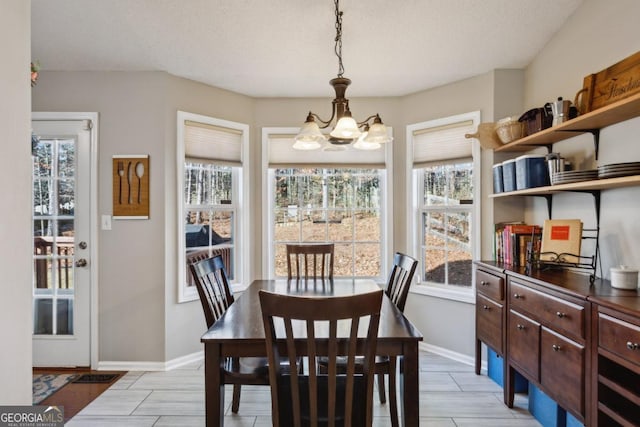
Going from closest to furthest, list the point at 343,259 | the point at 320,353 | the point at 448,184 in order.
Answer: the point at 320,353, the point at 448,184, the point at 343,259

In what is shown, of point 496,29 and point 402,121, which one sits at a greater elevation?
point 496,29

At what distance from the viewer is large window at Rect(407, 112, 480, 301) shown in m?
3.29

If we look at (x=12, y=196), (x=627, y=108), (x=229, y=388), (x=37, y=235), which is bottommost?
(x=229, y=388)

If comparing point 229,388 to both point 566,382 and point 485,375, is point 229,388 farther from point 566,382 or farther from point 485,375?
point 566,382

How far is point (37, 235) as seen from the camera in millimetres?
3133

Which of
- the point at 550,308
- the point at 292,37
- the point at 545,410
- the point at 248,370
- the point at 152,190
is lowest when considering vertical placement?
the point at 545,410

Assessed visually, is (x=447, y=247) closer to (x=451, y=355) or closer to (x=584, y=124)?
(x=451, y=355)

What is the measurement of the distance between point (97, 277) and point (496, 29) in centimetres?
359

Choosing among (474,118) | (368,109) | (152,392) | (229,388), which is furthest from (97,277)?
(474,118)

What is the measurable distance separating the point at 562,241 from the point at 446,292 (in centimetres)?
132

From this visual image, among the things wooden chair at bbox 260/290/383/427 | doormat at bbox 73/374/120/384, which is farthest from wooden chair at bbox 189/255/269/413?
doormat at bbox 73/374/120/384

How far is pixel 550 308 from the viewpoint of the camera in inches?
77.1

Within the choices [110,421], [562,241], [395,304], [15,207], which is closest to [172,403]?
[110,421]

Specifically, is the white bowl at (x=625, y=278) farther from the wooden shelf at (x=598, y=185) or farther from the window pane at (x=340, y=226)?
the window pane at (x=340, y=226)
